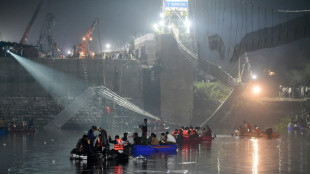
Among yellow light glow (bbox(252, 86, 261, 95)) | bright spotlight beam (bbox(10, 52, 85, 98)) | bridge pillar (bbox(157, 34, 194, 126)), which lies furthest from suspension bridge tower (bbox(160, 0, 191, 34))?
bright spotlight beam (bbox(10, 52, 85, 98))

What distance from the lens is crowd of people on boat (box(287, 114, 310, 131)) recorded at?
82.1 meters

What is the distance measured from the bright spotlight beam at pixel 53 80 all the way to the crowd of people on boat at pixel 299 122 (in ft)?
97.4

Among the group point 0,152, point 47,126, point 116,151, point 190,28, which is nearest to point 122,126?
point 47,126

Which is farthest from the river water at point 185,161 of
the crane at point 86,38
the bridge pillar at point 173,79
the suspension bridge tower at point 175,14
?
the crane at point 86,38

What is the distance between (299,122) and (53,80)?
1379 inches

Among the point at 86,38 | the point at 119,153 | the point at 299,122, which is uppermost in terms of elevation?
the point at 86,38

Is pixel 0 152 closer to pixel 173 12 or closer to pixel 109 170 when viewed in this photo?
pixel 109 170

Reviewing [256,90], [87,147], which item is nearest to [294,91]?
[256,90]

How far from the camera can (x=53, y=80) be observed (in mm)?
91438

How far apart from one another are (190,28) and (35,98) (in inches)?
997

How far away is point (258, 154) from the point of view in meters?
42.2

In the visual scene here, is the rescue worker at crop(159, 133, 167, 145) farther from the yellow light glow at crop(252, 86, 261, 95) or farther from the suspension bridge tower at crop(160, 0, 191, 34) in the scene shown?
the suspension bridge tower at crop(160, 0, 191, 34)

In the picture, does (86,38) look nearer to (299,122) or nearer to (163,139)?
(299,122)

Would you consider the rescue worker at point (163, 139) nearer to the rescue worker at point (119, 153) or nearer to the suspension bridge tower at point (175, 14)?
the rescue worker at point (119, 153)
